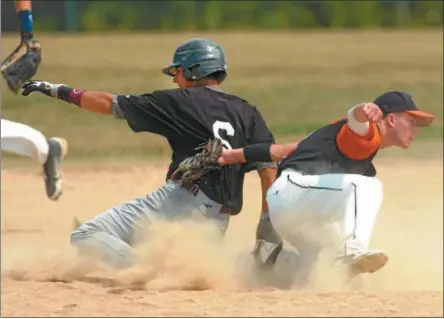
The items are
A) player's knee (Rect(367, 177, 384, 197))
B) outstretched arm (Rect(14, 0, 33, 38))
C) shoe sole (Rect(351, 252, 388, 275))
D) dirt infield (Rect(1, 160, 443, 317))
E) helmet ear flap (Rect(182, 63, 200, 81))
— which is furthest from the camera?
outstretched arm (Rect(14, 0, 33, 38))

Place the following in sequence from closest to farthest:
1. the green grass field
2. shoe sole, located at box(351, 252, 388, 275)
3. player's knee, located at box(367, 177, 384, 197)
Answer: shoe sole, located at box(351, 252, 388, 275)
player's knee, located at box(367, 177, 384, 197)
the green grass field

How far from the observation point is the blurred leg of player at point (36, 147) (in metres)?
5.31

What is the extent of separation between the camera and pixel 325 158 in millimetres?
5520

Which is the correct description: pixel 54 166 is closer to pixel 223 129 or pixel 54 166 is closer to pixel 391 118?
pixel 223 129

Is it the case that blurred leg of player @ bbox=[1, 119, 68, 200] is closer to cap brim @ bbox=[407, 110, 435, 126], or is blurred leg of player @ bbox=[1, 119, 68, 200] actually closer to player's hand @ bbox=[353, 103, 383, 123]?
player's hand @ bbox=[353, 103, 383, 123]

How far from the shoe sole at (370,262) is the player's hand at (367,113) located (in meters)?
0.63

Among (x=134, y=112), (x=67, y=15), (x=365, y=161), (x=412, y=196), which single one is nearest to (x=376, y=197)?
(x=365, y=161)

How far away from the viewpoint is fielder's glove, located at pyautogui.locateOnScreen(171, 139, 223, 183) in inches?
211

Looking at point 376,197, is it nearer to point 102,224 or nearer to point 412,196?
point 102,224

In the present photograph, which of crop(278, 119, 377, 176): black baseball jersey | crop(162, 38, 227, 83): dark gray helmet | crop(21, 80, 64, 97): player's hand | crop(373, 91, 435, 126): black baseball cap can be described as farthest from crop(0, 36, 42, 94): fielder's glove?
crop(373, 91, 435, 126): black baseball cap

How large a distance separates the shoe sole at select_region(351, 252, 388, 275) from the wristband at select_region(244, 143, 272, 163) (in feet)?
2.27

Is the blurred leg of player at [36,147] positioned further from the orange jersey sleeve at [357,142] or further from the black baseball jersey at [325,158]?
the orange jersey sleeve at [357,142]

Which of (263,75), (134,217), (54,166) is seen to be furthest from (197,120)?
(263,75)

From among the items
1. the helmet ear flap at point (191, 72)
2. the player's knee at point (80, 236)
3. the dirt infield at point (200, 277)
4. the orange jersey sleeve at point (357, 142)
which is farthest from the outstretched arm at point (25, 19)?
the orange jersey sleeve at point (357, 142)
